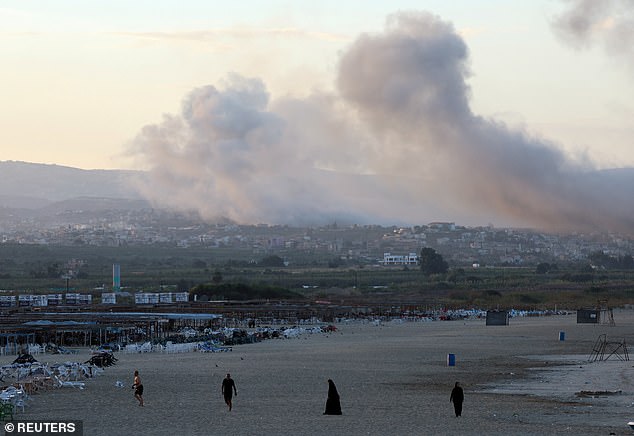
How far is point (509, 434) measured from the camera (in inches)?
1275

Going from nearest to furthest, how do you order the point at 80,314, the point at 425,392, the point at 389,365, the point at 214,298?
1. the point at 425,392
2. the point at 389,365
3. the point at 80,314
4. the point at 214,298

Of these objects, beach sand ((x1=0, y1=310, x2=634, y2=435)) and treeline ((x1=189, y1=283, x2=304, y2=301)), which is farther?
treeline ((x1=189, y1=283, x2=304, y2=301))

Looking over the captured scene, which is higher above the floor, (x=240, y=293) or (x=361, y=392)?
(x=240, y=293)

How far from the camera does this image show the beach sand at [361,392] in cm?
3428

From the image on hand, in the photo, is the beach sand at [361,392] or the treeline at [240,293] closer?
the beach sand at [361,392]

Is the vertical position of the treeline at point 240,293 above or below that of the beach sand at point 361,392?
above

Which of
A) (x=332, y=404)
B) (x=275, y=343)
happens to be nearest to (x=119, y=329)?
(x=275, y=343)

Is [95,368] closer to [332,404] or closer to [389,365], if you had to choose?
[389,365]

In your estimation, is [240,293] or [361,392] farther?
[240,293]

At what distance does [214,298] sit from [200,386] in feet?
338

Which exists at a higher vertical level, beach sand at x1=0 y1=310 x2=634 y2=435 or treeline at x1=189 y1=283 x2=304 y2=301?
treeline at x1=189 y1=283 x2=304 y2=301

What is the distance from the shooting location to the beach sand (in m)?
34.3

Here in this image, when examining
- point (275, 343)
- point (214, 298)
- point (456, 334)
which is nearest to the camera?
point (275, 343)

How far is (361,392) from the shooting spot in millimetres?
44500
